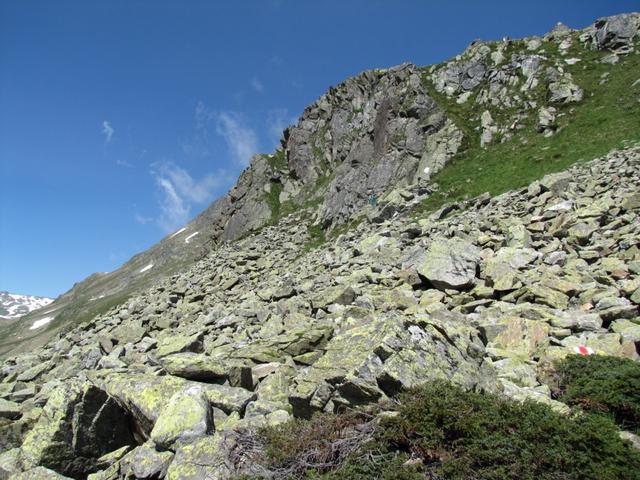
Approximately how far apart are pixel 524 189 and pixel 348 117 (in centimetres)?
3568

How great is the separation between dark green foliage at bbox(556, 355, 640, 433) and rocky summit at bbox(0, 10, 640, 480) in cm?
54

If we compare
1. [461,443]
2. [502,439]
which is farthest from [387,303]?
[502,439]

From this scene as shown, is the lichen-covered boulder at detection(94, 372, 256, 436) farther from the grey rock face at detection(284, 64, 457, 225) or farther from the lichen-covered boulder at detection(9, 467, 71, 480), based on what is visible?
the grey rock face at detection(284, 64, 457, 225)

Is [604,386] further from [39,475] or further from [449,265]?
[39,475]

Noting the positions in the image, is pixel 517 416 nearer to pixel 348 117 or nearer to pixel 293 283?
pixel 293 283

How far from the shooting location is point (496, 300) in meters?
16.5

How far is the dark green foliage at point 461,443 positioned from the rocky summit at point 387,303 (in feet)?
3.16

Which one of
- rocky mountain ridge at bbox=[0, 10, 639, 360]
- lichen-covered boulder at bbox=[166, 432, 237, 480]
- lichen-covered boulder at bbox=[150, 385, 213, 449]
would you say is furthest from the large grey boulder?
rocky mountain ridge at bbox=[0, 10, 639, 360]

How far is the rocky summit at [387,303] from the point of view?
944 centimetres

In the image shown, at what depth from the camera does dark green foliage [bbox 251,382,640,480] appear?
6.29 m

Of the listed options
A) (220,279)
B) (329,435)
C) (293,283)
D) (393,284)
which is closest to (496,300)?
(393,284)

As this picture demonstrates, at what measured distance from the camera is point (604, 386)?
850cm

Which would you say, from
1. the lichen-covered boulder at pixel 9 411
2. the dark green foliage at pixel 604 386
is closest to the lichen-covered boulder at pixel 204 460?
the dark green foliage at pixel 604 386

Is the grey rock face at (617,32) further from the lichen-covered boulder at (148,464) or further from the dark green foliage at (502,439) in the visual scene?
the lichen-covered boulder at (148,464)
